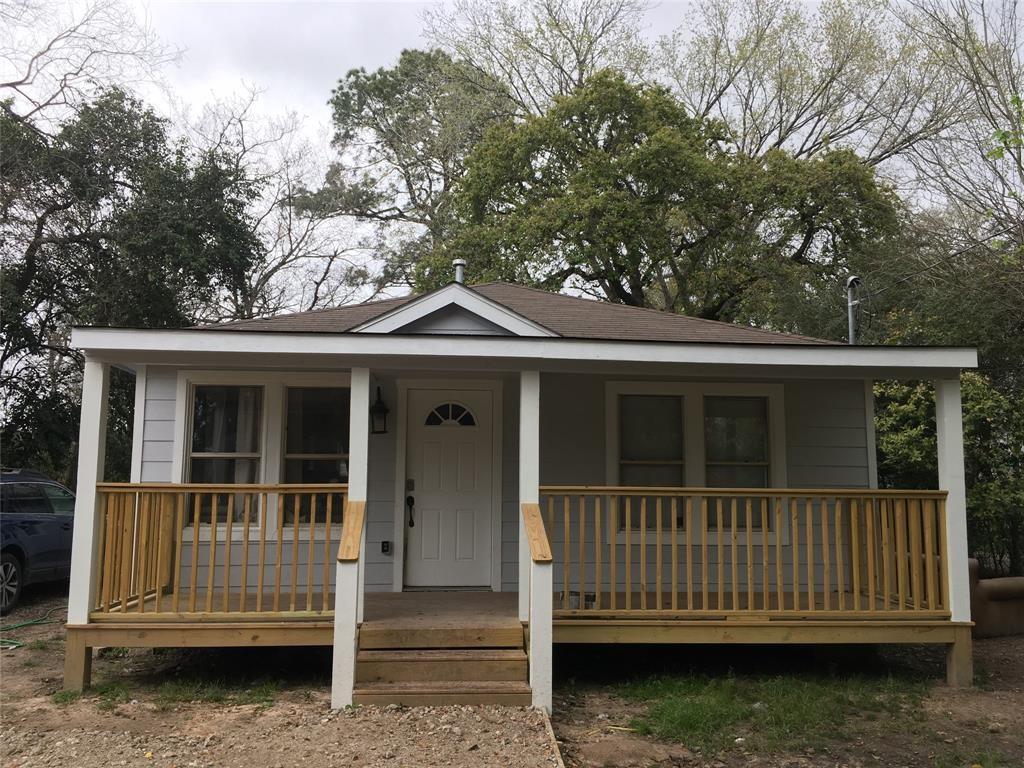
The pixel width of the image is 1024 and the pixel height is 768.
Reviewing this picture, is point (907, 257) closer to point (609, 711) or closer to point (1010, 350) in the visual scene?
point (1010, 350)

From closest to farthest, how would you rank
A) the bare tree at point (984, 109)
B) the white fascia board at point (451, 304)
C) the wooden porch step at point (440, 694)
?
the wooden porch step at point (440, 694) → the white fascia board at point (451, 304) → the bare tree at point (984, 109)

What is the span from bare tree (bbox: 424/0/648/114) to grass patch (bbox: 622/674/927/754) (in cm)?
1713

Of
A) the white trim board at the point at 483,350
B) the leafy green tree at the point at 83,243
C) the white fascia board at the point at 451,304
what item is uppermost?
the leafy green tree at the point at 83,243

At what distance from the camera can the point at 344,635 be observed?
17.3 ft

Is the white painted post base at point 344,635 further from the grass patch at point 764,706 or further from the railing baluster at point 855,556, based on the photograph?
the railing baluster at point 855,556

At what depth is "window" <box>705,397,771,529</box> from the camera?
24.6 ft

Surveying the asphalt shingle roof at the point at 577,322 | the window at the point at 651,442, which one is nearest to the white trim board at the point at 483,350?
the asphalt shingle roof at the point at 577,322

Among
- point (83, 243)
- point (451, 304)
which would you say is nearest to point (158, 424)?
point (451, 304)

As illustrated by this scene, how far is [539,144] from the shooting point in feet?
57.0

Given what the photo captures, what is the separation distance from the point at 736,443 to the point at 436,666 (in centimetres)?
357

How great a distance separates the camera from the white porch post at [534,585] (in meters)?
5.26

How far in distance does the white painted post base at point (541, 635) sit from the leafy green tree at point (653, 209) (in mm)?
11567

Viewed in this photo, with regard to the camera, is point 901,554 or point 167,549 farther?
point 901,554

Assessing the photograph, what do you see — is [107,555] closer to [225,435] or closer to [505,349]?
[225,435]
